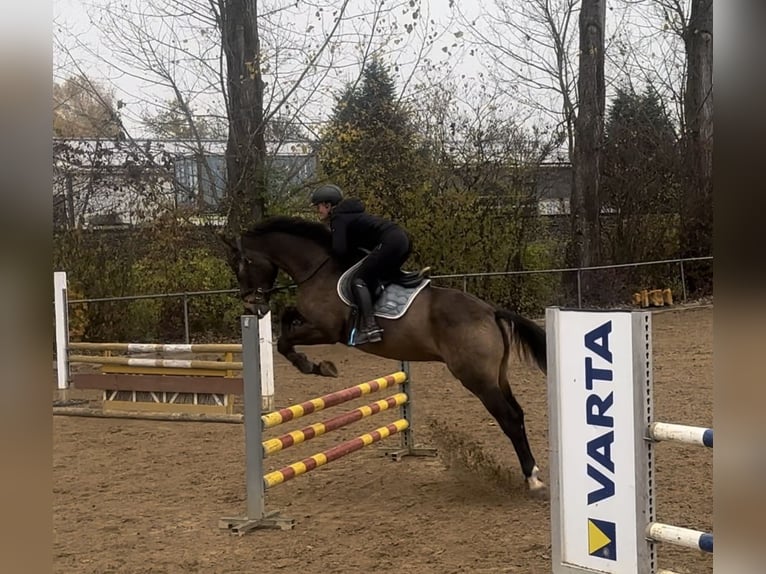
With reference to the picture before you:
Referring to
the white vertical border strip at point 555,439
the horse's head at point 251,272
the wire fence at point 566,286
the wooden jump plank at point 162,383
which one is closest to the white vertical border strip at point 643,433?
the white vertical border strip at point 555,439

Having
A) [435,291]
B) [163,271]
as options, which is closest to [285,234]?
[435,291]

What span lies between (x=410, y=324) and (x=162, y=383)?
3.35 m

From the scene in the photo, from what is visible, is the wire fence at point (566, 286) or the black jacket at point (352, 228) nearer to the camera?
the black jacket at point (352, 228)

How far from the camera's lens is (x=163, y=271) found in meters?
12.7

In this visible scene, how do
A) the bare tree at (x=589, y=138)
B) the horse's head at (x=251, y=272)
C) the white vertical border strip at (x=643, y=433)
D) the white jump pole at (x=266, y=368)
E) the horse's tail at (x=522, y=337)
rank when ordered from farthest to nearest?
the bare tree at (x=589, y=138)
the white jump pole at (x=266, y=368)
the horse's head at (x=251, y=272)
the horse's tail at (x=522, y=337)
the white vertical border strip at (x=643, y=433)

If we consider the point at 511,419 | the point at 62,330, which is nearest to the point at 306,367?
the point at 511,419

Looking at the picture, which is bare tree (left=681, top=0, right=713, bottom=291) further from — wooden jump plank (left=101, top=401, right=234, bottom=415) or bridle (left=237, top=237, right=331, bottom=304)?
bridle (left=237, top=237, right=331, bottom=304)

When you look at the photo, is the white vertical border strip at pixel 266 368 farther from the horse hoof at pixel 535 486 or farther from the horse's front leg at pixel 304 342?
the horse hoof at pixel 535 486

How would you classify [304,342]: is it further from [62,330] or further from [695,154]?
[695,154]

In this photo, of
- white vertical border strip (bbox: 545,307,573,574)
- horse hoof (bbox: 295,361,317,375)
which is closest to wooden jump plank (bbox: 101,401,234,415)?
horse hoof (bbox: 295,361,317,375)

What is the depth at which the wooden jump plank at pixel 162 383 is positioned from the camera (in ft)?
23.0

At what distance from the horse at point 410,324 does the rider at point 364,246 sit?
12 centimetres

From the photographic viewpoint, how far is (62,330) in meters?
8.09

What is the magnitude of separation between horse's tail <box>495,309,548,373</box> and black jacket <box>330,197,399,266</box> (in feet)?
3.07
